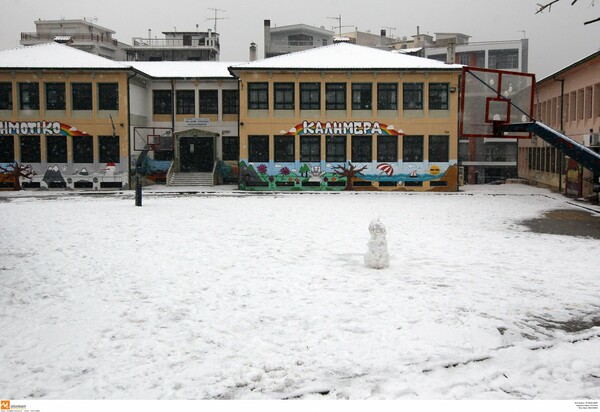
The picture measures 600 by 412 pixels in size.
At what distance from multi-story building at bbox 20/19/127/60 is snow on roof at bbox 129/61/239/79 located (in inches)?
1240

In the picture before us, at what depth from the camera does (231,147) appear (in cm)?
4197

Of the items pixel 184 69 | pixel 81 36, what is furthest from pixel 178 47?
pixel 184 69

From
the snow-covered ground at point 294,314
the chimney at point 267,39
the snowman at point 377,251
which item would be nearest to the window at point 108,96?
the snow-covered ground at point 294,314

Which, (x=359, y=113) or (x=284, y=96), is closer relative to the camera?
(x=359, y=113)

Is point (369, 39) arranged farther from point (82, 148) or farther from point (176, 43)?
point (82, 148)

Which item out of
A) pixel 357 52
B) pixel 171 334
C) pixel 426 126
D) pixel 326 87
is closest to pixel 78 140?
pixel 326 87

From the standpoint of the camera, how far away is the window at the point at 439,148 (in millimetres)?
37344

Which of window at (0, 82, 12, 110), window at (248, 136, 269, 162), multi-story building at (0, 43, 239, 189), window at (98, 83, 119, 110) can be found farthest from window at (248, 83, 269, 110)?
window at (0, 82, 12, 110)

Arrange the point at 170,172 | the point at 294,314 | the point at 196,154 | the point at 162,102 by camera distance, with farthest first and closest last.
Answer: the point at 196,154
the point at 162,102
the point at 170,172
the point at 294,314

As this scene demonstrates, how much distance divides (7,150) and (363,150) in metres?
22.2

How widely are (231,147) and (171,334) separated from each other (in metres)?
34.3

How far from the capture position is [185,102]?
138 ft

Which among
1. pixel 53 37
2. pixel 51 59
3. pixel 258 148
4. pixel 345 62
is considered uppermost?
pixel 53 37

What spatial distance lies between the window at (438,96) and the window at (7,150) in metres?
26.2
